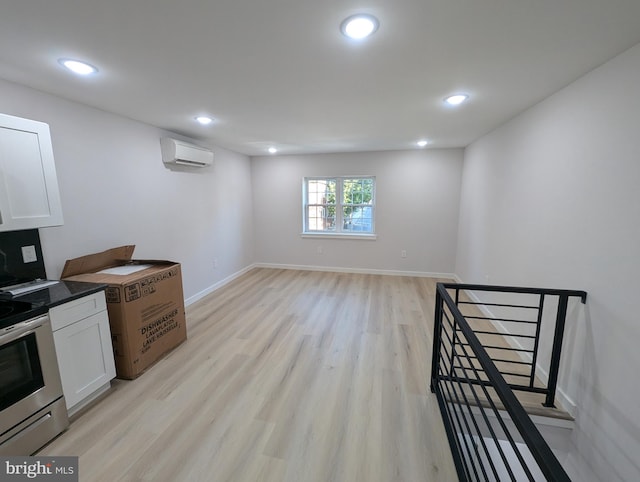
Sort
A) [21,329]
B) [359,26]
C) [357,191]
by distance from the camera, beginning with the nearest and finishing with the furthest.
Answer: [359,26] → [21,329] → [357,191]

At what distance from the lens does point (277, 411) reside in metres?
1.97

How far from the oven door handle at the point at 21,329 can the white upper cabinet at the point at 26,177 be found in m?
0.63

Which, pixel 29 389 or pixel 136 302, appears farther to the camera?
pixel 136 302

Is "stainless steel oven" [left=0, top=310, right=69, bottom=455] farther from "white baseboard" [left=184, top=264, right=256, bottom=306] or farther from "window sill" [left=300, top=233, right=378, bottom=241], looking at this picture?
"window sill" [left=300, top=233, right=378, bottom=241]

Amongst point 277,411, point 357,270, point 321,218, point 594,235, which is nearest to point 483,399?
point 594,235

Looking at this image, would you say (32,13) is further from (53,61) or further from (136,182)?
(136,182)

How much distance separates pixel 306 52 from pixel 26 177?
205 centimetres

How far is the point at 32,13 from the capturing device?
1246 mm

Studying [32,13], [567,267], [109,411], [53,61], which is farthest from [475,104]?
[109,411]

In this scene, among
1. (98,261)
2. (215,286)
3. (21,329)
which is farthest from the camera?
(215,286)

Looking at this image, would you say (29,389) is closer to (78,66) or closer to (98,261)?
(98,261)

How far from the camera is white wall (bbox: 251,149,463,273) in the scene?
487cm

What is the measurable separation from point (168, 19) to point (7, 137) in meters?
1.40

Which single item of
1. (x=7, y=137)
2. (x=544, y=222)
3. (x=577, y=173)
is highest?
(x=7, y=137)
